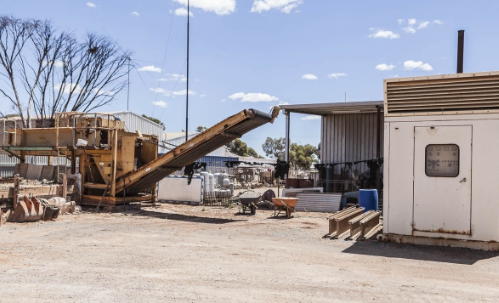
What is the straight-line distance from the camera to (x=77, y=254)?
882 centimetres

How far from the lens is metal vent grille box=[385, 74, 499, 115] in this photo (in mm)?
9883

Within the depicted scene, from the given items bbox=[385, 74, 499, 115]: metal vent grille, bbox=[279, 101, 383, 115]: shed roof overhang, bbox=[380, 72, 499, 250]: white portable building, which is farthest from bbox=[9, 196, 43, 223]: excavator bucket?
bbox=[279, 101, 383, 115]: shed roof overhang

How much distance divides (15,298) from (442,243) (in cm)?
830

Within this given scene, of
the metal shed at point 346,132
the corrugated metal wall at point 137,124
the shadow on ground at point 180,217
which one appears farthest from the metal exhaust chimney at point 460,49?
the corrugated metal wall at point 137,124

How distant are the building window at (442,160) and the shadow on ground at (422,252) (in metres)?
1.59

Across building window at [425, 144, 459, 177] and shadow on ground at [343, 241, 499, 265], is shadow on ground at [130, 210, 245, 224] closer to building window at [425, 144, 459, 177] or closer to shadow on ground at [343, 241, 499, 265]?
shadow on ground at [343, 241, 499, 265]

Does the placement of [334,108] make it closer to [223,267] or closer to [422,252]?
[422,252]

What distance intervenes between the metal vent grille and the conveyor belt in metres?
5.10

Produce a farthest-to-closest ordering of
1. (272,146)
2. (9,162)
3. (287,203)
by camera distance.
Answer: (272,146) → (9,162) → (287,203)

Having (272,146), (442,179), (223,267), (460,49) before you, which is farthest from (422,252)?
(272,146)

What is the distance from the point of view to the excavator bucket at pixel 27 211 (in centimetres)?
1303

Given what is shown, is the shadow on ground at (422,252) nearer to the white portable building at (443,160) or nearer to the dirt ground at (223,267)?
the dirt ground at (223,267)

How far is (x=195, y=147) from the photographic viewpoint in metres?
16.2

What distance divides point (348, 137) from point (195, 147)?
927cm
